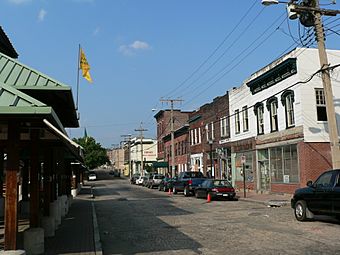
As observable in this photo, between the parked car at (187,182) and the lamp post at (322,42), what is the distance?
15272mm

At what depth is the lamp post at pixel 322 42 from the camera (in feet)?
59.7

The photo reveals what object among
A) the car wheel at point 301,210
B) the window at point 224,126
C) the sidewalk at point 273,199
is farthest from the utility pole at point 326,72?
the window at point 224,126

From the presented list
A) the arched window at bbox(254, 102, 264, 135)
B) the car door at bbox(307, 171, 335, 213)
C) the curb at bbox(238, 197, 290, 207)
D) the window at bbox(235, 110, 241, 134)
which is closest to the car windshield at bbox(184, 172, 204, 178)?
the window at bbox(235, 110, 241, 134)

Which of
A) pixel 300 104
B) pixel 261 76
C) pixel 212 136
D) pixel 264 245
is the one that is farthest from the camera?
pixel 212 136

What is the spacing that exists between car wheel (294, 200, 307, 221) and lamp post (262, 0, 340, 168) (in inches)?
147

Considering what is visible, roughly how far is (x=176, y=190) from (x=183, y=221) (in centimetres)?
2060

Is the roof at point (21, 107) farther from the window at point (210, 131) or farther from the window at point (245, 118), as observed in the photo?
the window at point (210, 131)

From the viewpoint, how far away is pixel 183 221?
16.2 meters

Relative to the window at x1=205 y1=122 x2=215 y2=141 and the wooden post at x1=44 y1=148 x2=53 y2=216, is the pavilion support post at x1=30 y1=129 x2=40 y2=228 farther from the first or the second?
the window at x1=205 y1=122 x2=215 y2=141

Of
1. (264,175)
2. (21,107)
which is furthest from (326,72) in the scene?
(21,107)

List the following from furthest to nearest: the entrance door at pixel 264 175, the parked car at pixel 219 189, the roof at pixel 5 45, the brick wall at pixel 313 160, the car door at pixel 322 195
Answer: the entrance door at pixel 264 175, the parked car at pixel 219 189, the brick wall at pixel 313 160, the roof at pixel 5 45, the car door at pixel 322 195

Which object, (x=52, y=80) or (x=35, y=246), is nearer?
(x=35, y=246)

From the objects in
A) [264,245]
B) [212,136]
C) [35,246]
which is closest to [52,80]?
[35,246]

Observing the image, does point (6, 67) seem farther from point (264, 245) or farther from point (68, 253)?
point (264, 245)
